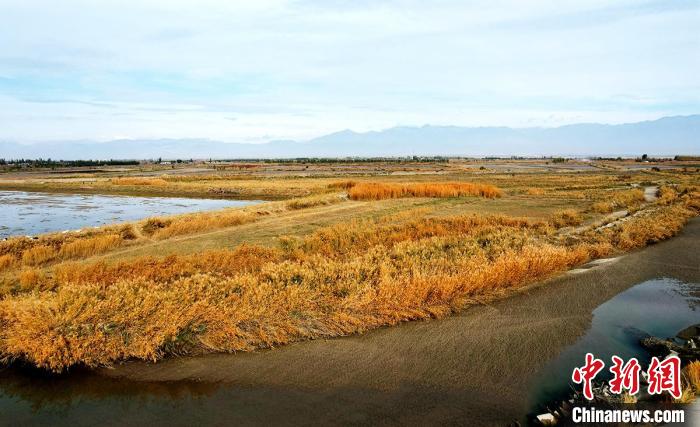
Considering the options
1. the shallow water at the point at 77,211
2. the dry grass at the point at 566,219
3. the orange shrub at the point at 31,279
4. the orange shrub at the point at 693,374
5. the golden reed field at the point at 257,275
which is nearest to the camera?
the orange shrub at the point at 693,374

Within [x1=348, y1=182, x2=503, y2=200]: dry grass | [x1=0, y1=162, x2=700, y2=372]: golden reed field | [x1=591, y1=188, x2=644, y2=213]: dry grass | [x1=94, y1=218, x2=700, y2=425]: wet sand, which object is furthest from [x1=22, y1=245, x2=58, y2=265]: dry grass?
[x1=591, y1=188, x2=644, y2=213]: dry grass

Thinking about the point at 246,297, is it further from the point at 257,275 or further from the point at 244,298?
the point at 257,275

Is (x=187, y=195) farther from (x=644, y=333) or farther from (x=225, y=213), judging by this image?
(x=644, y=333)

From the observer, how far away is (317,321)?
9.27m

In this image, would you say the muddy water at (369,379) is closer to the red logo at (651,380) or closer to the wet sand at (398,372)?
the wet sand at (398,372)

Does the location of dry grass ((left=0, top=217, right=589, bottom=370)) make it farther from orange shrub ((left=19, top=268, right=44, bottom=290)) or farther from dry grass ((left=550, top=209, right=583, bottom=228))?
dry grass ((left=550, top=209, right=583, bottom=228))

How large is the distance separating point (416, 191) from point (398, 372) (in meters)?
30.9

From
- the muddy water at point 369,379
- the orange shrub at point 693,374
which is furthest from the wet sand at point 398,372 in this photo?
the orange shrub at point 693,374

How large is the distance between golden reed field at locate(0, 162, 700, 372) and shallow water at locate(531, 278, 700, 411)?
171 cm

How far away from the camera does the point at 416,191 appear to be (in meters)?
38.0

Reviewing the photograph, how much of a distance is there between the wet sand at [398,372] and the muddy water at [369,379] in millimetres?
22

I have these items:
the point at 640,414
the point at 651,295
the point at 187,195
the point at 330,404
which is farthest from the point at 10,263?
the point at 187,195

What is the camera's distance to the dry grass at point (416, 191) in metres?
36.4

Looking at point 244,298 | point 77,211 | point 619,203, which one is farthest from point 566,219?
point 77,211
